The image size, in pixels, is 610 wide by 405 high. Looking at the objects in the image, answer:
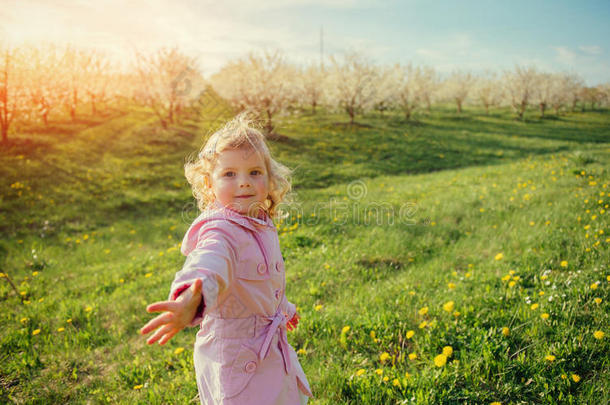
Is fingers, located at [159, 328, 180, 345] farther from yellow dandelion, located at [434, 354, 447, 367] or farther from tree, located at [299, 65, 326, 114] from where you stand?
tree, located at [299, 65, 326, 114]

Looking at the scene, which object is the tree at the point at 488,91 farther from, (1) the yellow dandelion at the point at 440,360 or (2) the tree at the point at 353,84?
(1) the yellow dandelion at the point at 440,360

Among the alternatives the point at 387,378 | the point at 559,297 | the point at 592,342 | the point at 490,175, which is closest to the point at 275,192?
the point at 387,378

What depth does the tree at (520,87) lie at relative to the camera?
127ft

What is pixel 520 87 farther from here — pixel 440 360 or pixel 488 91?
pixel 440 360

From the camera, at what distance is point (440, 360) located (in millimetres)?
2438

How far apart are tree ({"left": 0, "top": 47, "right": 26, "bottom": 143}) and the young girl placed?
17866 mm

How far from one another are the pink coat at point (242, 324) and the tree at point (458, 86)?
47686mm

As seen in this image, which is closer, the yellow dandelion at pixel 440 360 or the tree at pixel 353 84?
the yellow dandelion at pixel 440 360

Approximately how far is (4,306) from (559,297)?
6.53 metres

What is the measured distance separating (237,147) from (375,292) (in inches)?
101

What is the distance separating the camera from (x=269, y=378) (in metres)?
1.69

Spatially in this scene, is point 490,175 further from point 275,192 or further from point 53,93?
point 53,93

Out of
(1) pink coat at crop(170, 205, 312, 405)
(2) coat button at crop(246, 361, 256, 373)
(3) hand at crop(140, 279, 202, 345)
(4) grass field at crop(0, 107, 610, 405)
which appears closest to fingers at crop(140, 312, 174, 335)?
(3) hand at crop(140, 279, 202, 345)

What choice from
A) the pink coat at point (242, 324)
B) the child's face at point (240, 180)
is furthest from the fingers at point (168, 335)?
the child's face at point (240, 180)
